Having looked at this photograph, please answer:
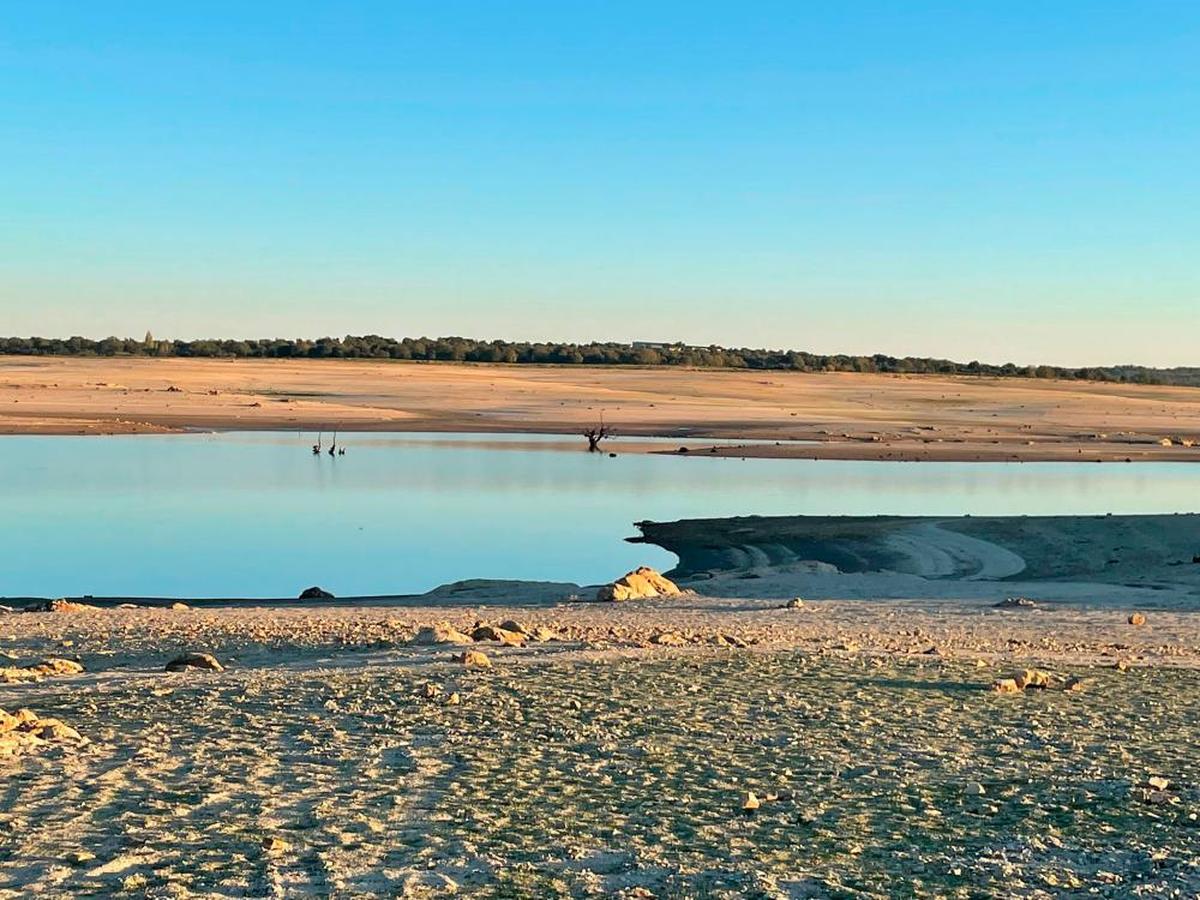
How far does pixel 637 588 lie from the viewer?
57.9ft

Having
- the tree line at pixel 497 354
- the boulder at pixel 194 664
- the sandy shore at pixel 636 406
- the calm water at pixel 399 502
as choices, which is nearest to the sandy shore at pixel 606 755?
the boulder at pixel 194 664

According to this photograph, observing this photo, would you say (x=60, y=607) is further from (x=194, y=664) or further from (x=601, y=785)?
(x=601, y=785)

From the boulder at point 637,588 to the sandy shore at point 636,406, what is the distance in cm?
2727

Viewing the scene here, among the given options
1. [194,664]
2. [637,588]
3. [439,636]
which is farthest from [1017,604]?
[194,664]

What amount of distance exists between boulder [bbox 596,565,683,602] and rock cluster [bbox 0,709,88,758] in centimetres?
889

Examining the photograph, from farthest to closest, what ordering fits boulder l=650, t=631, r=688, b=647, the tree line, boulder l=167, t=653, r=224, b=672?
the tree line < boulder l=650, t=631, r=688, b=647 < boulder l=167, t=653, r=224, b=672

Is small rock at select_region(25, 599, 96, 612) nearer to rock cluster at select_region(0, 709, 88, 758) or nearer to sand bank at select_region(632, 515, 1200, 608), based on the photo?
sand bank at select_region(632, 515, 1200, 608)

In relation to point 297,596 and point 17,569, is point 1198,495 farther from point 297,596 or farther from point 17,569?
point 17,569

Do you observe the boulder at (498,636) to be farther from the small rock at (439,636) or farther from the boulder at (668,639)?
the boulder at (668,639)

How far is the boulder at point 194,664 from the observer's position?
11.9 meters

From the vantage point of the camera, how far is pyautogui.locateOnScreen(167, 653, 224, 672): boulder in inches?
469

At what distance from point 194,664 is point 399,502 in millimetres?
20444

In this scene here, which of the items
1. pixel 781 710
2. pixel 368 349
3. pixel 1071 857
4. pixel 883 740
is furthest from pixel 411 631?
pixel 368 349

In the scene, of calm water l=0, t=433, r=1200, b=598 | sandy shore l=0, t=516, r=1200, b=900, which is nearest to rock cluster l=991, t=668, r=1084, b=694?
sandy shore l=0, t=516, r=1200, b=900
